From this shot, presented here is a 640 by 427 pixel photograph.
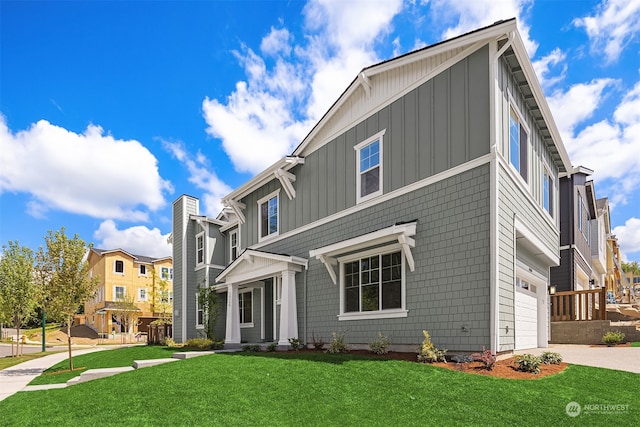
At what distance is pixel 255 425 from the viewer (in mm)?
6230

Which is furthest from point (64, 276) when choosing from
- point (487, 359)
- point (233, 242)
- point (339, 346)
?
point (487, 359)

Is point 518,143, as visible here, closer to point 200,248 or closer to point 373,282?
point 373,282

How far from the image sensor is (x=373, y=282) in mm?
12172

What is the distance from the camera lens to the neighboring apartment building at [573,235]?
19219 mm

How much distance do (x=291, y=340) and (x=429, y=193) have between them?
658cm

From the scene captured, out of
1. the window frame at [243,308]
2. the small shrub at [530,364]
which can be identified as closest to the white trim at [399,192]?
the window frame at [243,308]

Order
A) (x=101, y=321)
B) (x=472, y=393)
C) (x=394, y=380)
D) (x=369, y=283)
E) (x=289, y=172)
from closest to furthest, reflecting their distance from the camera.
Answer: (x=472, y=393), (x=394, y=380), (x=369, y=283), (x=289, y=172), (x=101, y=321)

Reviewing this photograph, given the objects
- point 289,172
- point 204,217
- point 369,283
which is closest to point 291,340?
point 369,283

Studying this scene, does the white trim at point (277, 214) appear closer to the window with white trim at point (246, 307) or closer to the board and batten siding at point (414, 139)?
the board and batten siding at point (414, 139)

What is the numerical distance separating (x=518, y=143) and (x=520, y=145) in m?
0.35

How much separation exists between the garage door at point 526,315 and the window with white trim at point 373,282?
320cm

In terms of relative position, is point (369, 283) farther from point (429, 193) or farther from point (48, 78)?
point (48, 78)

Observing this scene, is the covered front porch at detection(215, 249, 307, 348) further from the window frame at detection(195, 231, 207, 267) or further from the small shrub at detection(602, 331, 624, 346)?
the small shrub at detection(602, 331, 624, 346)

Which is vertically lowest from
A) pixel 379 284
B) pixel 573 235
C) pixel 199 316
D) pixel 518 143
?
pixel 199 316
